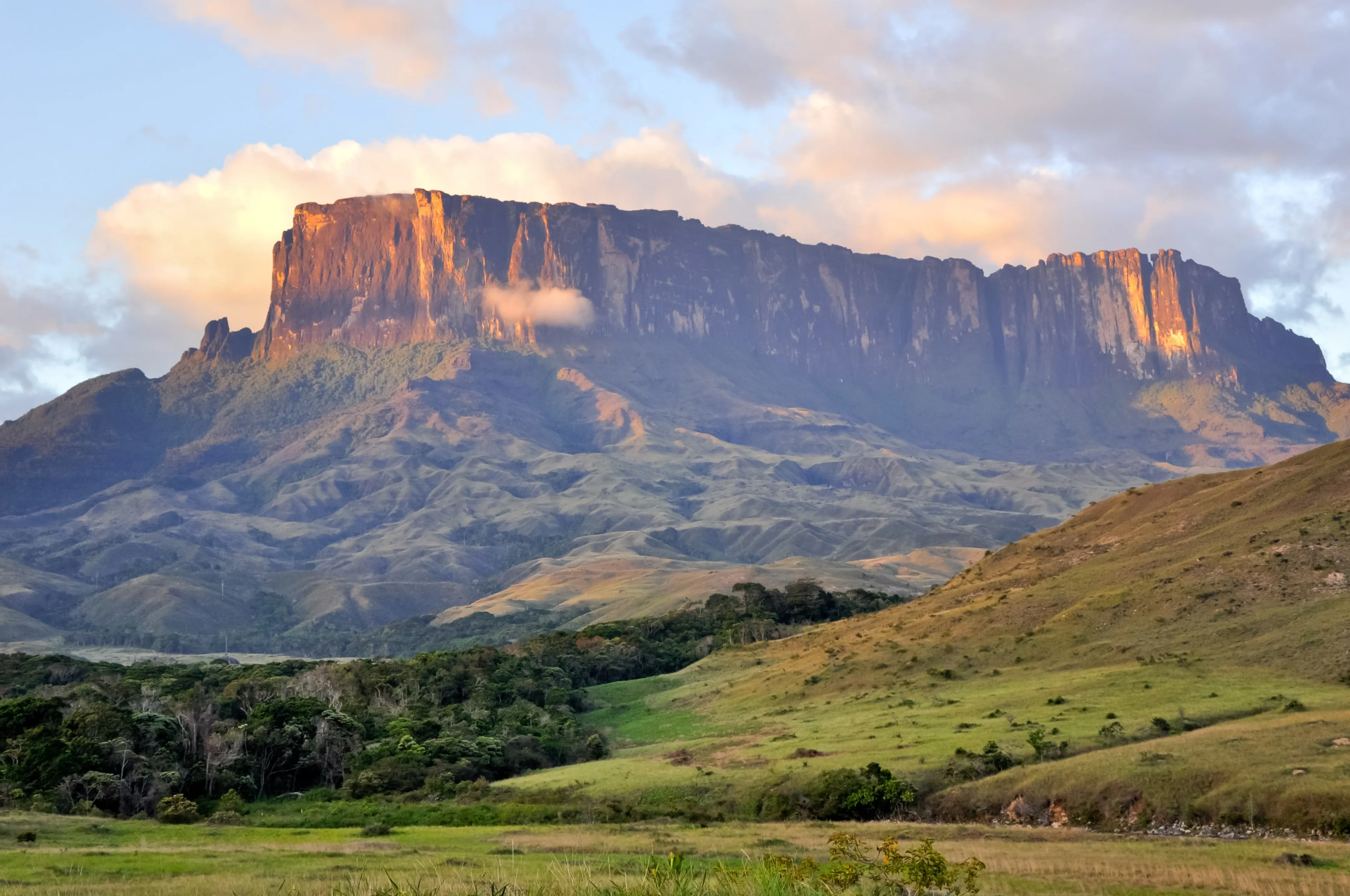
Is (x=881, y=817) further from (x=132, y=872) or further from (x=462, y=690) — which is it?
(x=462, y=690)

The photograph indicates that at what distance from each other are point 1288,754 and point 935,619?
1920 inches

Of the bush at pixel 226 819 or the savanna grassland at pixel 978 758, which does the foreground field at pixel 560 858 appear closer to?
the savanna grassland at pixel 978 758

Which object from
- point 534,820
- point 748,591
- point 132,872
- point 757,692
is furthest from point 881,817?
point 748,591

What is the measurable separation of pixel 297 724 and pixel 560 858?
1856 inches

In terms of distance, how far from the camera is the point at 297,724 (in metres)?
74.9

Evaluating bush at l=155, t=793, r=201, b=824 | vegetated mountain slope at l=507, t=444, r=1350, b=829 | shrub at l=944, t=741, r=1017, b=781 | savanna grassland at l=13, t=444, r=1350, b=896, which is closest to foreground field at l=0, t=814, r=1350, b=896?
savanna grassland at l=13, t=444, r=1350, b=896

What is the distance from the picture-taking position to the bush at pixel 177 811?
187ft

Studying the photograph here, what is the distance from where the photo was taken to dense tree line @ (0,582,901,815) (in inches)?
2509

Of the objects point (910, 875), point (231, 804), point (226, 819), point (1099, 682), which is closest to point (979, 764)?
point (1099, 682)

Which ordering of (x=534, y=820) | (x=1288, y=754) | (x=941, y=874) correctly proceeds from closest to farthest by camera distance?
(x=941, y=874)
(x=1288, y=754)
(x=534, y=820)

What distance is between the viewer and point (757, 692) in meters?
90.8

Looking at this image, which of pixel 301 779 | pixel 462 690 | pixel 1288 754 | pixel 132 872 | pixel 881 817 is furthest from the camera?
pixel 462 690

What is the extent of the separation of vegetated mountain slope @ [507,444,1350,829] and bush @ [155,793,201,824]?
19905 millimetres

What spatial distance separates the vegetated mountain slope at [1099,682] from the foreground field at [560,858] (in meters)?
6.12
